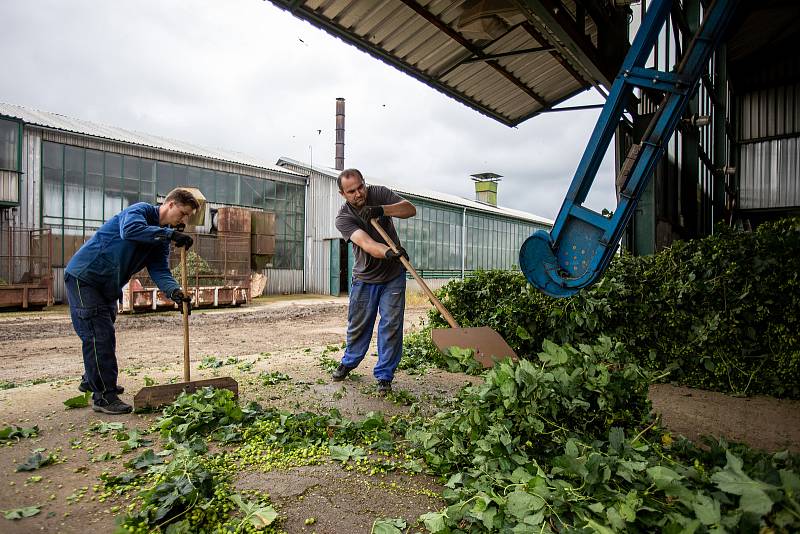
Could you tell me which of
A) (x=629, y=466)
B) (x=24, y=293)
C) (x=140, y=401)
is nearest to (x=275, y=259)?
(x=24, y=293)

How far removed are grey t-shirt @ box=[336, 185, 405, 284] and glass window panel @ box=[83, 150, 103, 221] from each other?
540 inches

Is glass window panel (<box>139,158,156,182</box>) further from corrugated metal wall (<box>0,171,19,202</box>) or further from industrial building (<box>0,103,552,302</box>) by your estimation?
corrugated metal wall (<box>0,171,19,202</box>)

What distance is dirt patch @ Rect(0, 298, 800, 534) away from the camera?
8.14 feet

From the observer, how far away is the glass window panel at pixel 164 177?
1659 centimetres

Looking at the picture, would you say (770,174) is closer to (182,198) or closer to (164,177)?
(182,198)

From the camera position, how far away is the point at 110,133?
1644cm

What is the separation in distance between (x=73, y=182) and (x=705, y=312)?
17103 mm

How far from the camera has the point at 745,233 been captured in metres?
4.77

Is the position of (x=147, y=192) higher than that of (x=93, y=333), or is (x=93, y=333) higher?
(x=147, y=192)

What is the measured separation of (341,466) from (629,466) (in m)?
1.65

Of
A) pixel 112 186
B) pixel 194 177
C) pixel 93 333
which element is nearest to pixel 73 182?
pixel 112 186

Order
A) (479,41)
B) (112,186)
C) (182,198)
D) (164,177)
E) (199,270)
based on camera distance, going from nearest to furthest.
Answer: (182,198)
(479,41)
(199,270)
(112,186)
(164,177)

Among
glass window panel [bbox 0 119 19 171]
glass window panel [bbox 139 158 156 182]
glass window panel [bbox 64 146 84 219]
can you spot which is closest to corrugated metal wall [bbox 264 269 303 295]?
glass window panel [bbox 139 158 156 182]

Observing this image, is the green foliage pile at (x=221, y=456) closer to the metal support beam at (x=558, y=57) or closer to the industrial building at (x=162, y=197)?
the metal support beam at (x=558, y=57)
